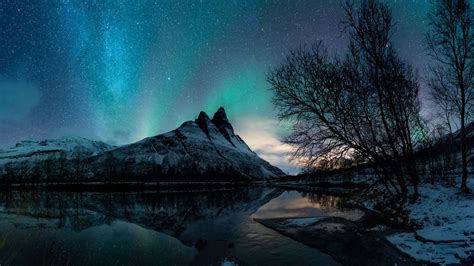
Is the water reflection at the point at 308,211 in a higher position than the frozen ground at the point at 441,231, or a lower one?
lower

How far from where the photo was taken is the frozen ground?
9.63 metres

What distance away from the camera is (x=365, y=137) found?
60.1 feet

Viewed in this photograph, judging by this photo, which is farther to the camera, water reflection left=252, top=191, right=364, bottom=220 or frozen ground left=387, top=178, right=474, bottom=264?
water reflection left=252, top=191, right=364, bottom=220

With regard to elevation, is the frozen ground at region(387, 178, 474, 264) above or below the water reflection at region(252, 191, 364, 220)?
above

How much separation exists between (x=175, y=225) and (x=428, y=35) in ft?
78.1

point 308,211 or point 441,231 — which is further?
point 308,211

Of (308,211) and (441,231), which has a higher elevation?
(441,231)

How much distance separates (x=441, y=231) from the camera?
37.7 ft

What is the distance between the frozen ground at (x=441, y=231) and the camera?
31.6ft

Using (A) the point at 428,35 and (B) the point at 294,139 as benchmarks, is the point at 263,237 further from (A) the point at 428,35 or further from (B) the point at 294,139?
(A) the point at 428,35

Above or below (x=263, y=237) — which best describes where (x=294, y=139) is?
above

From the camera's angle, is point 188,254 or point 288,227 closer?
point 188,254

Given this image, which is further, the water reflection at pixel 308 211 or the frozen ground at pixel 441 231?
the water reflection at pixel 308 211

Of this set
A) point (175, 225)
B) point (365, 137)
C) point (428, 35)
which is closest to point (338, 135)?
point (365, 137)
